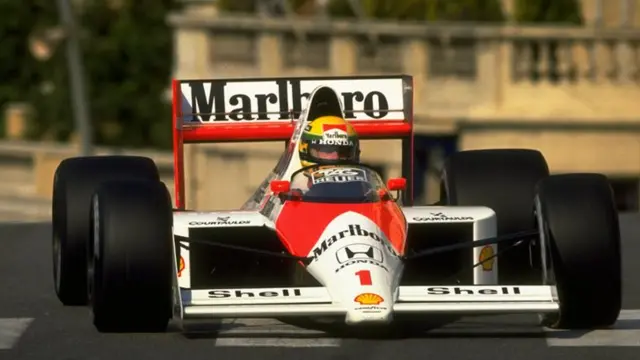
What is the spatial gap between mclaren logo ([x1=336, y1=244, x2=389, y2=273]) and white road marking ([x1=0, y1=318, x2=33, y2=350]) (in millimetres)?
1610

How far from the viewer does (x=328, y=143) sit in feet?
41.1

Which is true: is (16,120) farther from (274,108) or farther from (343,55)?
(274,108)

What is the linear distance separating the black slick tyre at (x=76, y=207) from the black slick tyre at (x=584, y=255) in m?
2.52

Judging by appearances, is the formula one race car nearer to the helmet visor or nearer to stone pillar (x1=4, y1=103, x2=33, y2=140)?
the helmet visor

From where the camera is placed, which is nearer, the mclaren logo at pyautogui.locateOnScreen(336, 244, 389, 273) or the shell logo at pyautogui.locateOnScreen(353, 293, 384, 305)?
the shell logo at pyautogui.locateOnScreen(353, 293, 384, 305)

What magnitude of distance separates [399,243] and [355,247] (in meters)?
0.40

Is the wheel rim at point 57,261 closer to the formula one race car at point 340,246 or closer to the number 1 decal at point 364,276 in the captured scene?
the formula one race car at point 340,246

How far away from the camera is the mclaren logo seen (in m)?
11.1

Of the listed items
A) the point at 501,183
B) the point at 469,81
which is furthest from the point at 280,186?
the point at 469,81

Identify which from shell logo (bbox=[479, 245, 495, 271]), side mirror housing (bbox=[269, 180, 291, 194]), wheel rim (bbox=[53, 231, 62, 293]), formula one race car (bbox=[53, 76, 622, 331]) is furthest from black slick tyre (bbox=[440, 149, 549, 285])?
wheel rim (bbox=[53, 231, 62, 293])

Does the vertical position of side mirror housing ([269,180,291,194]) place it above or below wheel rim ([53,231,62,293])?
above

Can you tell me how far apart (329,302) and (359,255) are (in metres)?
Result: 0.32

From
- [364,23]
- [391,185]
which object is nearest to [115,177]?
[391,185]

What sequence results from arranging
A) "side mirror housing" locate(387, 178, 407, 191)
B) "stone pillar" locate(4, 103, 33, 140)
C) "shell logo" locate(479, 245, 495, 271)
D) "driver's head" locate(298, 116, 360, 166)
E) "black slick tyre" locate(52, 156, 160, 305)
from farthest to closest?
"stone pillar" locate(4, 103, 33, 140), "black slick tyre" locate(52, 156, 160, 305), "side mirror housing" locate(387, 178, 407, 191), "driver's head" locate(298, 116, 360, 166), "shell logo" locate(479, 245, 495, 271)
